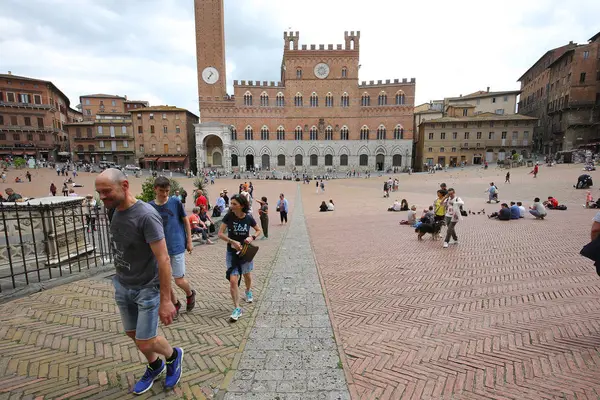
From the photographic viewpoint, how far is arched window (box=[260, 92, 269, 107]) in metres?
49.2

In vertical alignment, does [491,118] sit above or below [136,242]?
above

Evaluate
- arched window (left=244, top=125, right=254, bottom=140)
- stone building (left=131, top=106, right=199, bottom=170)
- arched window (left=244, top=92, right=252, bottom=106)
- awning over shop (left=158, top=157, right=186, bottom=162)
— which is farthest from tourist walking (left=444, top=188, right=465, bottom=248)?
awning over shop (left=158, top=157, right=186, bottom=162)

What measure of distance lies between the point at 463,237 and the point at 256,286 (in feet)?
23.4

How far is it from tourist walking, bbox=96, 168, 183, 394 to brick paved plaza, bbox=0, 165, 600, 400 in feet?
2.32

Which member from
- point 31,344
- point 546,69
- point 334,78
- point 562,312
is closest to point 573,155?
point 546,69

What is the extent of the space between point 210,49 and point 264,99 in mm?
11285

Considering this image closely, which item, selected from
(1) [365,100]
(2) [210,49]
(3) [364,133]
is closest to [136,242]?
(3) [364,133]

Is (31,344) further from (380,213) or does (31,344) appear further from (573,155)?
(573,155)

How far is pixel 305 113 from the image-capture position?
4988cm

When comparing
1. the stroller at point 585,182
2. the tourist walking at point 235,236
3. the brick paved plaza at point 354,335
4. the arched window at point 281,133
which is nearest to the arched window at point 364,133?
the arched window at point 281,133

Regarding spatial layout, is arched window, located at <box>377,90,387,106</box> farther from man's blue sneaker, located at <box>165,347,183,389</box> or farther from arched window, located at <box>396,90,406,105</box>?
man's blue sneaker, located at <box>165,347,183,389</box>

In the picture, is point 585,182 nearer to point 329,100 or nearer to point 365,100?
point 365,100

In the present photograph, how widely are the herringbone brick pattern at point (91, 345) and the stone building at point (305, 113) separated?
145 ft

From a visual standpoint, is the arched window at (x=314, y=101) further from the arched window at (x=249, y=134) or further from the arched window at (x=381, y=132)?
the arched window at (x=381, y=132)
